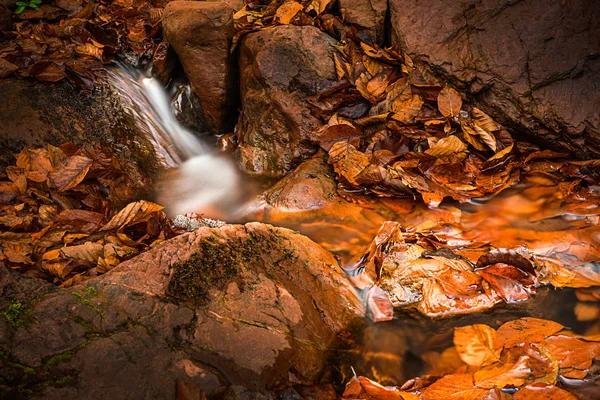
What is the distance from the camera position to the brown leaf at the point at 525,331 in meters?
1.93

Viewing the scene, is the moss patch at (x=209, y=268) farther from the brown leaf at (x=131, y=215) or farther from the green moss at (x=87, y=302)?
the brown leaf at (x=131, y=215)

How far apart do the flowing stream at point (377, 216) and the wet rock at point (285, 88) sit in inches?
14.1

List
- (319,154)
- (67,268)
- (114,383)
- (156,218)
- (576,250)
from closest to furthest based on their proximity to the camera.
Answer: (114,383) → (67,268) → (576,250) → (156,218) → (319,154)

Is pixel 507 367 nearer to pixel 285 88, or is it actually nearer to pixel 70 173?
pixel 285 88

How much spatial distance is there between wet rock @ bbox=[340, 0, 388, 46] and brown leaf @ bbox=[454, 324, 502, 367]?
9.77ft

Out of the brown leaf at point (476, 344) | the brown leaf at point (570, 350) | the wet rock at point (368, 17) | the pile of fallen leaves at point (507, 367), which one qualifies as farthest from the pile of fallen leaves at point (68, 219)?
the wet rock at point (368, 17)

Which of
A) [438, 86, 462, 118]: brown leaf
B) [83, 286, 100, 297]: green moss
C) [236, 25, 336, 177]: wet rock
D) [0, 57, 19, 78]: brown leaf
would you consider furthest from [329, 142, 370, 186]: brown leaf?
[0, 57, 19, 78]: brown leaf

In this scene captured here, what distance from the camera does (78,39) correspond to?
4.21 m

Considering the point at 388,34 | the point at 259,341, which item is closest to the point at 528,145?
the point at 388,34

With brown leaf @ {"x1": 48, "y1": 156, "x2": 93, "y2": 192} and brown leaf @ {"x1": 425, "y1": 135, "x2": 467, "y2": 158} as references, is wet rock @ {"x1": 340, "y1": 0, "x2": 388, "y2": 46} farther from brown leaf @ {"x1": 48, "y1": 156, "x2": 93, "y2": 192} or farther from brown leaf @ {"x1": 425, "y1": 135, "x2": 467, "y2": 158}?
brown leaf @ {"x1": 48, "y1": 156, "x2": 93, "y2": 192}

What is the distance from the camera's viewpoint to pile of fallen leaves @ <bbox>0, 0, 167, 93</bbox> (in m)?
3.62

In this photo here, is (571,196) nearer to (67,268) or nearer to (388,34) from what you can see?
(388,34)

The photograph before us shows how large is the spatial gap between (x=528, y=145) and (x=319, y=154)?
1.82 meters

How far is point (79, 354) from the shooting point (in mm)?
1408
